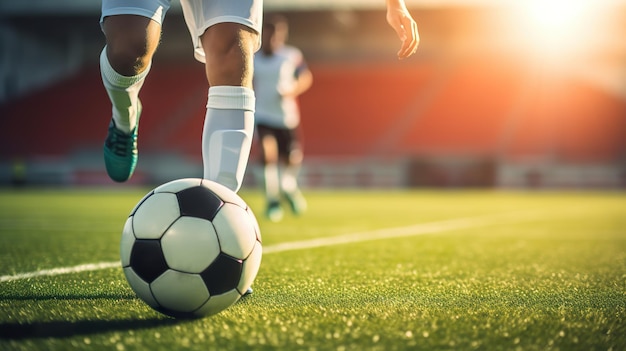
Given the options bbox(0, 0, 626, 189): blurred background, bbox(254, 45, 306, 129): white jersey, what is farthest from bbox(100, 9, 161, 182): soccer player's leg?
bbox(0, 0, 626, 189): blurred background

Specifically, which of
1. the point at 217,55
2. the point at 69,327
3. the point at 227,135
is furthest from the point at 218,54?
the point at 69,327

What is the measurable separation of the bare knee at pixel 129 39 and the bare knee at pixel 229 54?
188mm

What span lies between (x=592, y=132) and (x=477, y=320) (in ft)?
64.3

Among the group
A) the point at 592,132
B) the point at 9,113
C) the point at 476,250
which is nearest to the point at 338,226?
the point at 476,250

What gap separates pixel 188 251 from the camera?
1654 mm

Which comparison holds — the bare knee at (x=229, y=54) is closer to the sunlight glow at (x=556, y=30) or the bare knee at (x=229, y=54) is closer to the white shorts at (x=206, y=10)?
the white shorts at (x=206, y=10)

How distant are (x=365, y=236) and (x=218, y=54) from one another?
2443 millimetres

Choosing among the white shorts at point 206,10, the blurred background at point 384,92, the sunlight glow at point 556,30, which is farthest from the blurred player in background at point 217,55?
the sunlight glow at point 556,30

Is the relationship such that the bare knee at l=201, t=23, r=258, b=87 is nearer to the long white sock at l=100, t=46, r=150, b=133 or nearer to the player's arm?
the long white sock at l=100, t=46, r=150, b=133

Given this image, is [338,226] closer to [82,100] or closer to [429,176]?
[429,176]

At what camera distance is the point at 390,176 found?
55.6 ft

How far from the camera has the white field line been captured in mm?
2516

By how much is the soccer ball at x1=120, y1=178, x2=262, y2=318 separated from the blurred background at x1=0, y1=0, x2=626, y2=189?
599 inches

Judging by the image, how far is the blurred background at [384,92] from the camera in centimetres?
1852
